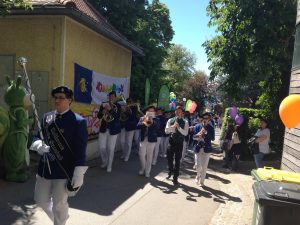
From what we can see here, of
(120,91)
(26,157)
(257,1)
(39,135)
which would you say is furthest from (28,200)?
(257,1)

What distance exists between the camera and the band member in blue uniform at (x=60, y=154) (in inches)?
191

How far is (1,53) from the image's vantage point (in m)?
10.7

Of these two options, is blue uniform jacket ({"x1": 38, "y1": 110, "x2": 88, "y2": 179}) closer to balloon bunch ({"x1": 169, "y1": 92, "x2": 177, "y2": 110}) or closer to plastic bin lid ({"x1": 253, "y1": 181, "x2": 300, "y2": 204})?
plastic bin lid ({"x1": 253, "y1": 181, "x2": 300, "y2": 204})

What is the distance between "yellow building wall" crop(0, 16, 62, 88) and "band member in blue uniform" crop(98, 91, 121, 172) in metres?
1.50

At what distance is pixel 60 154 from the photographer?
4898 millimetres

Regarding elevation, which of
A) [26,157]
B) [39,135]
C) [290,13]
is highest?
[290,13]

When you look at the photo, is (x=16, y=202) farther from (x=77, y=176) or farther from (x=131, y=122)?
(x=131, y=122)

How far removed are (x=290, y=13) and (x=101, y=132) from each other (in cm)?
777

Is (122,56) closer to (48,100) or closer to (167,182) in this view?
(48,100)

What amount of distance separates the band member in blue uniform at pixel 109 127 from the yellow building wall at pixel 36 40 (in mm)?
1499

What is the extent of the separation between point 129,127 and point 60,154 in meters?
7.96

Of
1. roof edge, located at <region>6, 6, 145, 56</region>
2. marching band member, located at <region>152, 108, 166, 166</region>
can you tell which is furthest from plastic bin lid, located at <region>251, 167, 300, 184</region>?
marching band member, located at <region>152, 108, 166, 166</region>

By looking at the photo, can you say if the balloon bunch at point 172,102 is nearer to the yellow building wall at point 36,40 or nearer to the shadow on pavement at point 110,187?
the shadow on pavement at point 110,187

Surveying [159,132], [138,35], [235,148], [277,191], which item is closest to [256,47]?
[235,148]
